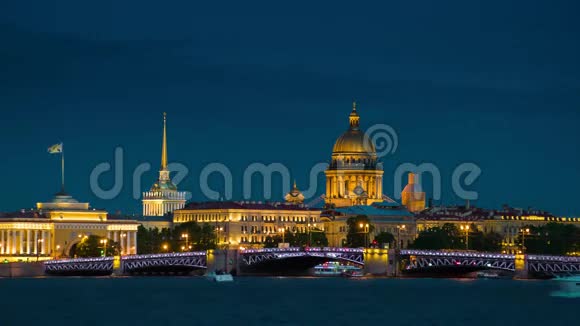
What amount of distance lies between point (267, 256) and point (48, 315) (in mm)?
→ 44563

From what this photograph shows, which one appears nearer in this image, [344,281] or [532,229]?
[344,281]

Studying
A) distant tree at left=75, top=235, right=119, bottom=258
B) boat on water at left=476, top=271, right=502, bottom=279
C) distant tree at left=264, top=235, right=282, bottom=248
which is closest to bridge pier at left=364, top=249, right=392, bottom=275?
boat on water at left=476, top=271, right=502, bottom=279

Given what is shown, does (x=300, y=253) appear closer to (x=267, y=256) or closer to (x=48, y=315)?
(x=267, y=256)

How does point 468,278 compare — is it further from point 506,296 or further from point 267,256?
point 506,296

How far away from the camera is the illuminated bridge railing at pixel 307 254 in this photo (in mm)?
146000

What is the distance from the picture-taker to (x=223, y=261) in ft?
496

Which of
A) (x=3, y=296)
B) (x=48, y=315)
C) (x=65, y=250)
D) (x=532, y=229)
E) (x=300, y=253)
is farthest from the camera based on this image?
(x=532, y=229)

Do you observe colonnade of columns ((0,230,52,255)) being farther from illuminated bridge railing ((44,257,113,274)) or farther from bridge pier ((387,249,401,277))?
bridge pier ((387,249,401,277))

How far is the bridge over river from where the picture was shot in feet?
465

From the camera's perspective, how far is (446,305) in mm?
114062

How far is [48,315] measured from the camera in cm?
10638

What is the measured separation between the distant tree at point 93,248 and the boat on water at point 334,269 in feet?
55.2

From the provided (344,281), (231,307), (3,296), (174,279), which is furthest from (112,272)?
(231,307)

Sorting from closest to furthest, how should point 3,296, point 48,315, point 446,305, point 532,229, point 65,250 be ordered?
point 48,315, point 446,305, point 3,296, point 65,250, point 532,229
